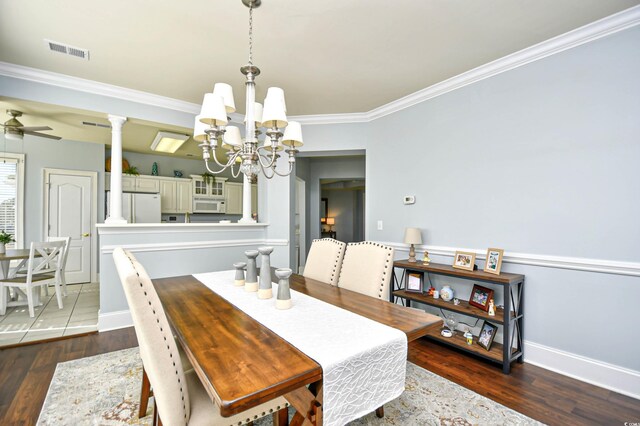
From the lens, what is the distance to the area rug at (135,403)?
5.72 feet

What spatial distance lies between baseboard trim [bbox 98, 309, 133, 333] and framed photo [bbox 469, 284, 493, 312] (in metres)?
3.51

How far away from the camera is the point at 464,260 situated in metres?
2.74

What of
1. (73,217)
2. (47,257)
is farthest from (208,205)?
(47,257)

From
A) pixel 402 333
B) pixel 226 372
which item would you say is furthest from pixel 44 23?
pixel 402 333

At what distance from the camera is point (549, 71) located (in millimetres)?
2383

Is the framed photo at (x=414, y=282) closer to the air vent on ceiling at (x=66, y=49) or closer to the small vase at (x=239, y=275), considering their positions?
the small vase at (x=239, y=275)

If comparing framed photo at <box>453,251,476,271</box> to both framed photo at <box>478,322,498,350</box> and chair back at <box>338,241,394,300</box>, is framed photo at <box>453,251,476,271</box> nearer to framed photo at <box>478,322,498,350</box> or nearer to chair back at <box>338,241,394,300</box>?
framed photo at <box>478,322,498,350</box>

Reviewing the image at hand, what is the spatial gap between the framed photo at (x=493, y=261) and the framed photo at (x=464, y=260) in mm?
114

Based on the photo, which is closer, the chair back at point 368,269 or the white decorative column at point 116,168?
the chair back at point 368,269

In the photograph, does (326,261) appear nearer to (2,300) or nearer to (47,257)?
(47,257)

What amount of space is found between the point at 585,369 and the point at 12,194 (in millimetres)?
7326

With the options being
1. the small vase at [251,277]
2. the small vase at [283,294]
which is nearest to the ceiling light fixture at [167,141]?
the small vase at [251,277]

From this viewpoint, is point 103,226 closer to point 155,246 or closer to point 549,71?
point 155,246

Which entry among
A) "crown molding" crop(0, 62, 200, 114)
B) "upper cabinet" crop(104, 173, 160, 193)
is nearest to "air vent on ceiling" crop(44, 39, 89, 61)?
"crown molding" crop(0, 62, 200, 114)
